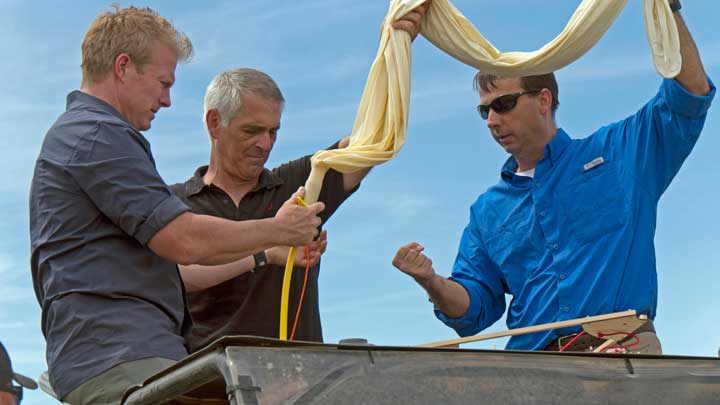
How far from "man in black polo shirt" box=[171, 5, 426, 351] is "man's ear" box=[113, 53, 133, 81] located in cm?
111

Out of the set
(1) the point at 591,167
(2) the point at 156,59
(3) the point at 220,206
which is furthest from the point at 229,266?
(1) the point at 591,167

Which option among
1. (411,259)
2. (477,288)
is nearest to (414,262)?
(411,259)

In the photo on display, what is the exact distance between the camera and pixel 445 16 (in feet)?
15.2

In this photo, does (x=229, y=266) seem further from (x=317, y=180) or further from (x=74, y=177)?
(x=74, y=177)

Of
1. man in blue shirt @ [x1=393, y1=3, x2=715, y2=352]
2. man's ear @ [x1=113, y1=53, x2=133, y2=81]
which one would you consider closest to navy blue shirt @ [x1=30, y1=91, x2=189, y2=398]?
man's ear @ [x1=113, y1=53, x2=133, y2=81]

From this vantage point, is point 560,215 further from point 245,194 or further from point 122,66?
point 122,66

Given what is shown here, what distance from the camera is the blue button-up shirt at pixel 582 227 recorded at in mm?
4895

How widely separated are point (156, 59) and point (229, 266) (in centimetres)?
114

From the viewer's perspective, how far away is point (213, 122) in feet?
17.2

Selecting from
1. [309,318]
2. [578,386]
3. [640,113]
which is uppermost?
[640,113]

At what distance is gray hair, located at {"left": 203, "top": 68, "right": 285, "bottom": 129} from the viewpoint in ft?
16.9

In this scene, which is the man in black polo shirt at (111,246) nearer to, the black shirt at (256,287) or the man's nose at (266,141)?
the black shirt at (256,287)

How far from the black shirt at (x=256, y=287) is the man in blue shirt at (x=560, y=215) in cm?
48

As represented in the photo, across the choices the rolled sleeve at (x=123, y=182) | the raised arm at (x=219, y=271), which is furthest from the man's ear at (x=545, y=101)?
the rolled sleeve at (x=123, y=182)
